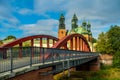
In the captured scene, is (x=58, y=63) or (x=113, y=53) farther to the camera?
(x=113, y=53)

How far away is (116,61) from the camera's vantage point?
180 feet

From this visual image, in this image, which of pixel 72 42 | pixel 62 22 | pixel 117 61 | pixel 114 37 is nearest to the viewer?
pixel 72 42

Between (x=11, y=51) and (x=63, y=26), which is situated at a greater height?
(x=63, y=26)

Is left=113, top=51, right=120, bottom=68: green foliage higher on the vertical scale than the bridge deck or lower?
lower

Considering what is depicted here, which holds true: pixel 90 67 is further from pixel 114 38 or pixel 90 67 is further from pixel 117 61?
pixel 114 38

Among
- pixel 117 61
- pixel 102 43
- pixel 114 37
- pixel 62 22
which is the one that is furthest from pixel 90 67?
pixel 62 22

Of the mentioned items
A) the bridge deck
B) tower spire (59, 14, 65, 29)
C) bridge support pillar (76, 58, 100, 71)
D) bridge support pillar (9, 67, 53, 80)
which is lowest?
bridge support pillar (76, 58, 100, 71)

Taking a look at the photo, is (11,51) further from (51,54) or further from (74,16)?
(74,16)

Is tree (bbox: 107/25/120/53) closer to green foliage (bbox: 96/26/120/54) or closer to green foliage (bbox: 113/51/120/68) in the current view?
green foliage (bbox: 96/26/120/54)

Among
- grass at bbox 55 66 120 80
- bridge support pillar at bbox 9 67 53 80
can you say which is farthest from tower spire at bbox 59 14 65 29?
bridge support pillar at bbox 9 67 53 80

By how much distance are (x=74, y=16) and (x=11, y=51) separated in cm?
10579

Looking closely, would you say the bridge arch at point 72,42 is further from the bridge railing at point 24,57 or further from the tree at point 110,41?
the tree at point 110,41

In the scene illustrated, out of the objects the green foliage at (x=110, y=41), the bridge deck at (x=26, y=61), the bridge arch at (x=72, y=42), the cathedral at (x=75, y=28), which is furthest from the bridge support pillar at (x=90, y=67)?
the cathedral at (x=75, y=28)

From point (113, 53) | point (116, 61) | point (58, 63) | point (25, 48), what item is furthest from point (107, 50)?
point (25, 48)
